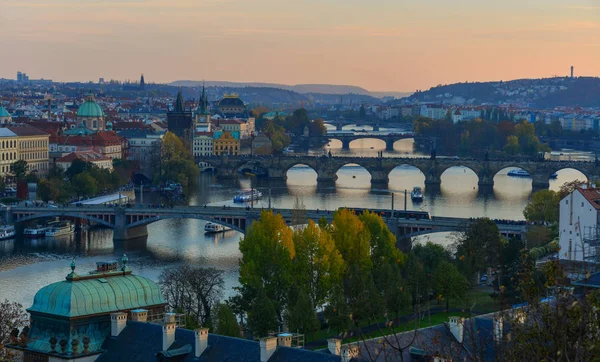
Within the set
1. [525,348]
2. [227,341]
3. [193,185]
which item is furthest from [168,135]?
[525,348]

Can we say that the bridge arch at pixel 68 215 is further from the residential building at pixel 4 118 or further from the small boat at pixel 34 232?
the residential building at pixel 4 118

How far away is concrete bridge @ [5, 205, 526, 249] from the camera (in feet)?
137

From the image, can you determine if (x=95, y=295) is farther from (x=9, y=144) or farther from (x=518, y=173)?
(x=518, y=173)

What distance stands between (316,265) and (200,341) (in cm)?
1202

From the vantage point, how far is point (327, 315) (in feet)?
88.1

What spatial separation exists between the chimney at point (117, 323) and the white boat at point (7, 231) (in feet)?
97.3

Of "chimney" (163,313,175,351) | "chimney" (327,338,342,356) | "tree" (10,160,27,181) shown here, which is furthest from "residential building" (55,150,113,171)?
"chimney" (327,338,342,356)

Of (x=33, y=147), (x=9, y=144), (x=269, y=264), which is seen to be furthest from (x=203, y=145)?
(x=269, y=264)

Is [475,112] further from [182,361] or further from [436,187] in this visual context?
[182,361]

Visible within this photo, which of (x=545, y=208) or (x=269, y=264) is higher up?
(x=269, y=264)

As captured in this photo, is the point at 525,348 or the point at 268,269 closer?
the point at 525,348

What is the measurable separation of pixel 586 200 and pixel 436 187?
1421 inches

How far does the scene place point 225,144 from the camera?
92.7 metres

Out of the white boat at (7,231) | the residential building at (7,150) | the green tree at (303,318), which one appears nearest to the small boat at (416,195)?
the residential building at (7,150)
